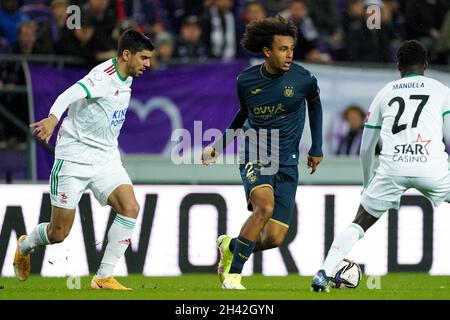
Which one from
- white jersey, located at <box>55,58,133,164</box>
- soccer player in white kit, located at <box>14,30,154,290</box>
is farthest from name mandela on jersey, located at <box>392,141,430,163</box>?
white jersey, located at <box>55,58,133,164</box>

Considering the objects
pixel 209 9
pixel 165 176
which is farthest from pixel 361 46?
pixel 165 176

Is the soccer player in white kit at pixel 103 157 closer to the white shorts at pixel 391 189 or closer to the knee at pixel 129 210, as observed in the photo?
the knee at pixel 129 210

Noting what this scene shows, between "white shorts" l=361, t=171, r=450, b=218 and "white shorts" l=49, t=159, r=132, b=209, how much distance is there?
2.08 meters

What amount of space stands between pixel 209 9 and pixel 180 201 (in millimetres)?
4007

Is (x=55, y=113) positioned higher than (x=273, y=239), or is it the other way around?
(x=55, y=113)

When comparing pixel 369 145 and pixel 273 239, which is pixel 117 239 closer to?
pixel 273 239

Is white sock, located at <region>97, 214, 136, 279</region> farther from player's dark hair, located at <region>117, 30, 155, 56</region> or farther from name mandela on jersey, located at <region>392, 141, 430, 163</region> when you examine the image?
name mandela on jersey, located at <region>392, 141, 430, 163</region>

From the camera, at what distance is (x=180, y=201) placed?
516 inches

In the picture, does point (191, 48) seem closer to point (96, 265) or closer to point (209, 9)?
point (209, 9)

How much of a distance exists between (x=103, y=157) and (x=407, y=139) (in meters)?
2.59

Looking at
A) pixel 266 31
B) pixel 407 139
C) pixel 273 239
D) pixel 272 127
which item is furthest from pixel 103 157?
pixel 407 139

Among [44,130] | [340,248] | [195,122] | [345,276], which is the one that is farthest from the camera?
[195,122]

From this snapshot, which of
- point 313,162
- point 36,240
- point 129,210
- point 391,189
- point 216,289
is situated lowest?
point 216,289

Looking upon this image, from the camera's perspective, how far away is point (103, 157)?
10.3m
